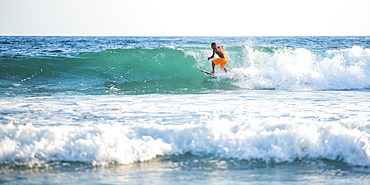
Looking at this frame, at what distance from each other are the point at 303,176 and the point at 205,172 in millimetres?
1108

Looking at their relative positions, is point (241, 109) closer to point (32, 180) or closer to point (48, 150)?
point (48, 150)

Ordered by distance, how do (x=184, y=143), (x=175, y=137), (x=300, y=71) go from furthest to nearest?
(x=300, y=71) < (x=175, y=137) < (x=184, y=143)

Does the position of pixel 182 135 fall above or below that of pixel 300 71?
below

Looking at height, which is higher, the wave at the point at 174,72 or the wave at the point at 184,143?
the wave at the point at 174,72

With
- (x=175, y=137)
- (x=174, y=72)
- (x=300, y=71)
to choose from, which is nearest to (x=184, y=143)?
(x=175, y=137)

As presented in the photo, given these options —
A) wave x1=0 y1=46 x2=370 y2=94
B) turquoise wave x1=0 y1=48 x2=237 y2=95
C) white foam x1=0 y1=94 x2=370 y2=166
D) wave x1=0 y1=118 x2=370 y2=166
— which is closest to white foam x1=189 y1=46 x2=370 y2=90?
wave x1=0 y1=46 x2=370 y2=94

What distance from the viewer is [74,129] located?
5.22 m

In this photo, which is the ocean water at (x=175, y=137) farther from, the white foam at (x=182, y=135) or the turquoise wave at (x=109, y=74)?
the turquoise wave at (x=109, y=74)

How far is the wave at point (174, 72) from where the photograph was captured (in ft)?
37.1

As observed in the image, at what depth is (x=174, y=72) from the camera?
14.2 metres

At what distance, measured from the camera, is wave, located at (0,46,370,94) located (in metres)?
11.3

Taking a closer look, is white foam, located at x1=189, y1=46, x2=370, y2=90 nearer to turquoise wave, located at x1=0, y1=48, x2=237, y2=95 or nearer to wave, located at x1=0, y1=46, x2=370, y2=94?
wave, located at x1=0, y1=46, x2=370, y2=94

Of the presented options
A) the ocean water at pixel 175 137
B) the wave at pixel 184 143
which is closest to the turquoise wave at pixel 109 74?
the ocean water at pixel 175 137

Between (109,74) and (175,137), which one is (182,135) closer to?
(175,137)
